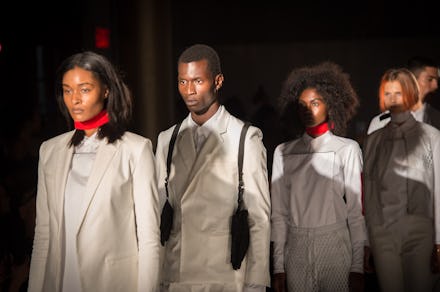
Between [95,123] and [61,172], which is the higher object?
[95,123]

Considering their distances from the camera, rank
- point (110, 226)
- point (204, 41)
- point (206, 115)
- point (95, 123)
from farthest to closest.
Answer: point (204, 41), point (206, 115), point (95, 123), point (110, 226)

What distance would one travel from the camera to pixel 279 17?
266 inches

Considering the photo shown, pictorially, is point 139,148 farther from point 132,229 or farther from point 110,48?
point 110,48

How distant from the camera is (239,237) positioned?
10.5ft

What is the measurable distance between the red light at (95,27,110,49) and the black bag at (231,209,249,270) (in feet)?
9.71

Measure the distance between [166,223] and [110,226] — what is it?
54cm

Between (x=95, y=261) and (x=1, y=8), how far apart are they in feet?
9.82

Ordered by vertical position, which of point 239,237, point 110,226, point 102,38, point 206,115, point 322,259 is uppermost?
point 102,38

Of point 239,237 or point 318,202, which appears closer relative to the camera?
point 239,237

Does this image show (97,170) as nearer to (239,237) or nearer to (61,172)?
(61,172)

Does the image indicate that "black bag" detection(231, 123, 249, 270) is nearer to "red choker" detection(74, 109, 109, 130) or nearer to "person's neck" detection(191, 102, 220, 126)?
"person's neck" detection(191, 102, 220, 126)

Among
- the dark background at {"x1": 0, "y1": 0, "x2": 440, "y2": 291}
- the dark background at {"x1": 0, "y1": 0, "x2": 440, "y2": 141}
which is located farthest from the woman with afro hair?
the dark background at {"x1": 0, "y1": 0, "x2": 440, "y2": 141}

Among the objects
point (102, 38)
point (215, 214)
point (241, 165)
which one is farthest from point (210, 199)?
point (102, 38)

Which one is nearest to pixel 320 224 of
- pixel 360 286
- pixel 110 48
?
pixel 360 286
